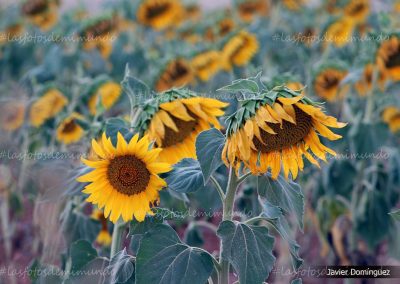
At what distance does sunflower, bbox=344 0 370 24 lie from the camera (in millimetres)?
3994

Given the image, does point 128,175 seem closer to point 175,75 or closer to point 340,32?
point 175,75

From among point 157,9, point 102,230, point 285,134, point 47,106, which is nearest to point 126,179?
point 285,134

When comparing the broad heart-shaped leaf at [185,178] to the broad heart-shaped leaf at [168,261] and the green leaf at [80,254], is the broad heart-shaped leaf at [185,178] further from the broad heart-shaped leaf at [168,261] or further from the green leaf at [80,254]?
the green leaf at [80,254]

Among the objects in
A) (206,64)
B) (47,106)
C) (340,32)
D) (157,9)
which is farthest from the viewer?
(157,9)

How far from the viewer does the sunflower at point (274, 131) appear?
123 centimetres

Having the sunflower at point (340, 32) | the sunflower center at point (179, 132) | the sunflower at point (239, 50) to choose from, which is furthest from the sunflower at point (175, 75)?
the sunflower center at point (179, 132)

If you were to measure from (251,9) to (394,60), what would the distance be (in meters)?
2.04

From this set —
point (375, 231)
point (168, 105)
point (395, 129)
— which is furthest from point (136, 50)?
point (168, 105)

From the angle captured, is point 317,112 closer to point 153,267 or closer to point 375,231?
point 153,267

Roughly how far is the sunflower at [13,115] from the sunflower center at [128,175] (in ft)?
4.61

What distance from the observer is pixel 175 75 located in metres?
3.22

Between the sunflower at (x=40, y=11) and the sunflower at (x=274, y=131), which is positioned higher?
the sunflower at (x=274, y=131)

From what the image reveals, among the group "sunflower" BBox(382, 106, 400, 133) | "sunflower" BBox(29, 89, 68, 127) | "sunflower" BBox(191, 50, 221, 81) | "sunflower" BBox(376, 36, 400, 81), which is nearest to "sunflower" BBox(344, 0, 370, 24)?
"sunflower" BBox(191, 50, 221, 81)

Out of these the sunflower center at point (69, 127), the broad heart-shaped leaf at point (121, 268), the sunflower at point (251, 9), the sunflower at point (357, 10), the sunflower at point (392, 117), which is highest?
the broad heart-shaped leaf at point (121, 268)
